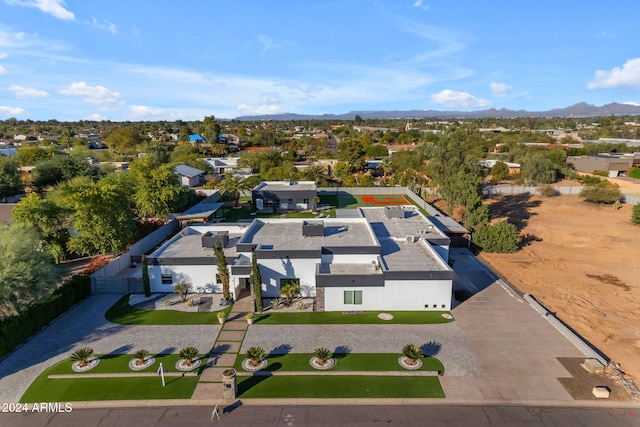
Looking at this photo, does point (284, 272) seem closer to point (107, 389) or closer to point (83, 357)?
point (107, 389)

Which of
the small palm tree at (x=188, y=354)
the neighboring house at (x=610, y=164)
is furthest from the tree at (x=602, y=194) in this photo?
the small palm tree at (x=188, y=354)

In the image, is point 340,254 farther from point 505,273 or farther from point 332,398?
point 505,273

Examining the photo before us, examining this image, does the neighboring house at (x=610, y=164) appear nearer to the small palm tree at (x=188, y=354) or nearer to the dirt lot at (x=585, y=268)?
the dirt lot at (x=585, y=268)

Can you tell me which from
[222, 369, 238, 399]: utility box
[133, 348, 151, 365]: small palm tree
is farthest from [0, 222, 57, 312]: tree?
[222, 369, 238, 399]: utility box

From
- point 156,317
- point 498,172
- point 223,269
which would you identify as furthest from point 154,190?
point 498,172

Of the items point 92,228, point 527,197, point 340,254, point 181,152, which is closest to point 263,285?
point 340,254

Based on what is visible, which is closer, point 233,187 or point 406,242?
point 406,242
